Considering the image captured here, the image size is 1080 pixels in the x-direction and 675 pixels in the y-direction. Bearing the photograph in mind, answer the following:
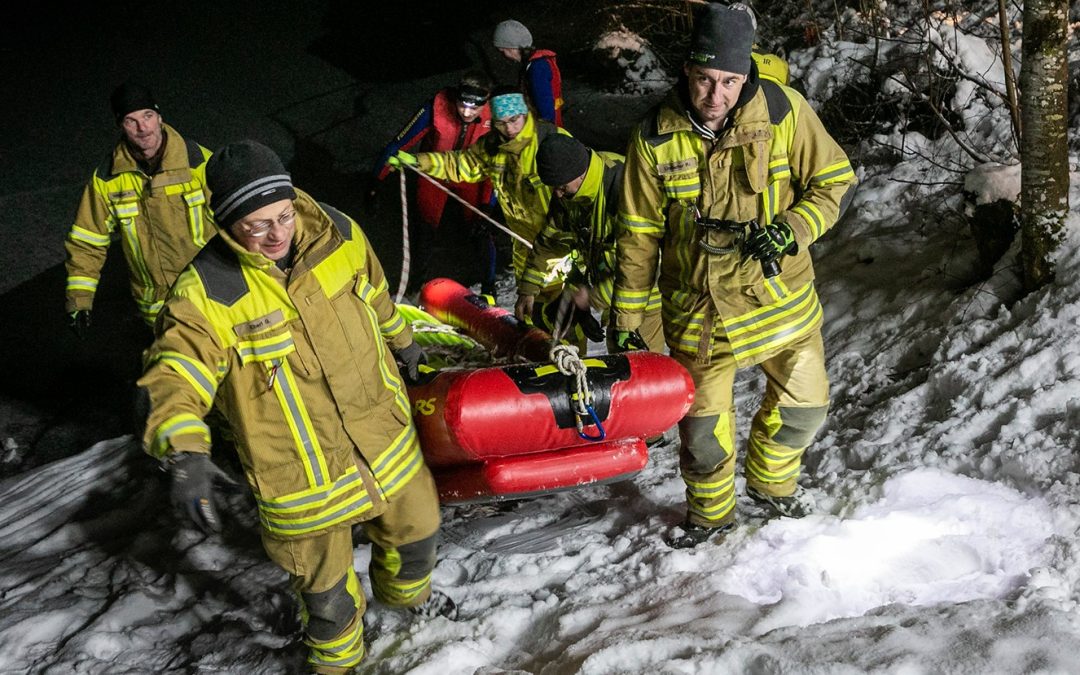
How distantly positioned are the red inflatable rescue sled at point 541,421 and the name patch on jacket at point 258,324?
33.4 inches

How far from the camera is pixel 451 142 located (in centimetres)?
670

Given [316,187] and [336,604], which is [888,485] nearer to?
[336,604]

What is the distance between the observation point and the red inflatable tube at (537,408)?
3422 millimetres

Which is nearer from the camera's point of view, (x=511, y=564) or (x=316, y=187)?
(x=511, y=564)

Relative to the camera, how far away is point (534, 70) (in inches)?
285

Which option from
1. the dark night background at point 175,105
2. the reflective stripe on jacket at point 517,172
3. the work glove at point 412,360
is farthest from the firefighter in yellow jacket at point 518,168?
the dark night background at point 175,105

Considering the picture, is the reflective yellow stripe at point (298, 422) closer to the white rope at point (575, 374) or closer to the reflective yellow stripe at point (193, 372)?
the reflective yellow stripe at point (193, 372)

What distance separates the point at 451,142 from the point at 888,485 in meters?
4.19

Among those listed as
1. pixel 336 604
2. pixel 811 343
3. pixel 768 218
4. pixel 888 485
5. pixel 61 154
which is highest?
pixel 768 218

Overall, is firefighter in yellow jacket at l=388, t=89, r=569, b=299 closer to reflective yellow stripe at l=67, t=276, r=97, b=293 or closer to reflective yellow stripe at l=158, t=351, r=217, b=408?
reflective yellow stripe at l=67, t=276, r=97, b=293

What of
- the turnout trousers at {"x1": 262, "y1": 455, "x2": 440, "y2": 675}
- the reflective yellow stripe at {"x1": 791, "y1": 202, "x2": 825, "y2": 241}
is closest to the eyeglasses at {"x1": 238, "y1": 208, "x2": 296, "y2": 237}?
the turnout trousers at {"x1": 262, "y1": 455, "x2": 440, "y2": 675}

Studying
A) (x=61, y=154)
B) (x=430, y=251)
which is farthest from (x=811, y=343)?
(x=61, y=154)

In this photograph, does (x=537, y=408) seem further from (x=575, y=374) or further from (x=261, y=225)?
(x=261, y=225)

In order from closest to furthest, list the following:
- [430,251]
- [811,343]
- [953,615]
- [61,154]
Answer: [953,615] → [811,343] → [430,251] → [61,154]
